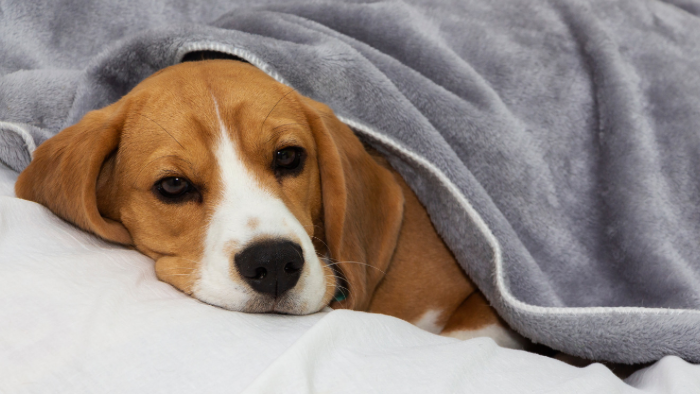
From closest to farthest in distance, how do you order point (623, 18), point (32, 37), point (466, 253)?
point (466, 253) < point (623, 18) < point (32, 37)

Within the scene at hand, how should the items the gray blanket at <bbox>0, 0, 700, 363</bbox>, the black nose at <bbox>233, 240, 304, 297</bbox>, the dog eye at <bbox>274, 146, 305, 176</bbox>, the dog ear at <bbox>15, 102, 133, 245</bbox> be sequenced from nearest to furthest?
the black nose at <bbox>233, 240, 304, 297</bbox> < the dog ear at <bbox>15, 102, 133, 245</bbox> < the dog eye at <bbox>274, 146, 305, 176</bbox> < the gray blanket at <bbox>0, 0, 700, 363</bbox>

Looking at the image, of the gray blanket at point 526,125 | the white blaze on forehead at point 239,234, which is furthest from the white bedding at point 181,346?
the gray blanket at point 526,125

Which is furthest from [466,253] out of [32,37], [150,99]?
[32,37]

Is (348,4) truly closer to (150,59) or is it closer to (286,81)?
(286,81)

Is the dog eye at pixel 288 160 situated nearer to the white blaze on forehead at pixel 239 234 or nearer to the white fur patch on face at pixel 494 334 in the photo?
the white blaze on forehead at pixel 239 234

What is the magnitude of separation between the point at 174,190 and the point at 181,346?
0.59 metres

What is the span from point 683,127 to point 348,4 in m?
1.39

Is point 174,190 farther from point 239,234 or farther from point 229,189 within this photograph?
point 239,234

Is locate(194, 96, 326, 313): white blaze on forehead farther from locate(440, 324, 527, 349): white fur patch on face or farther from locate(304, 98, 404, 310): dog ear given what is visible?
locate(440, 324, 527, 349): white fur patch on face

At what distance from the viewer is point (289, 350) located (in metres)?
1.19

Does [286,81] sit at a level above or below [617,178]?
above

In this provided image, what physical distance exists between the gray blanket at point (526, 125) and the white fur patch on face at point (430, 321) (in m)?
0.22

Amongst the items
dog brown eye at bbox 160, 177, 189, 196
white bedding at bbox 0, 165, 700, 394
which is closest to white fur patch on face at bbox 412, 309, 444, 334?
white bedding at bbox 0, 165, 700, 394

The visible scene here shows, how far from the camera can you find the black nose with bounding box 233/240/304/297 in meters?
1.42
